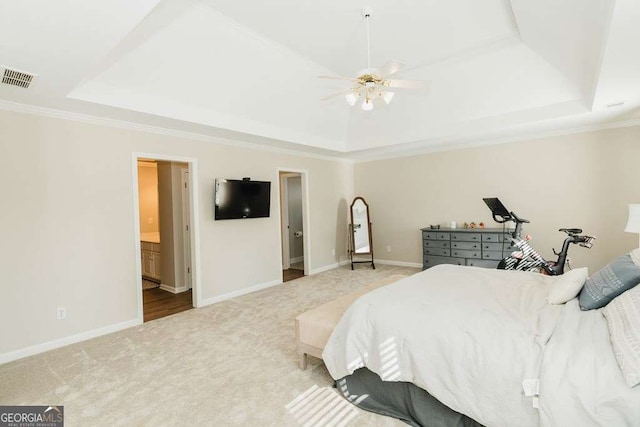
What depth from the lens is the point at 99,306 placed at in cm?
363

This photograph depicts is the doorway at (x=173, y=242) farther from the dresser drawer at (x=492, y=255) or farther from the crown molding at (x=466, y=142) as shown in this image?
the dresser drawer at (x=492, y=255)

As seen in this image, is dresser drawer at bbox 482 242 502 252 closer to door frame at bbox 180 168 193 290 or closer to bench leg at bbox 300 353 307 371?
bench leg at bbox 300 353 307 371

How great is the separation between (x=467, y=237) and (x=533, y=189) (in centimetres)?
129

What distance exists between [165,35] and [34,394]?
3180 mm

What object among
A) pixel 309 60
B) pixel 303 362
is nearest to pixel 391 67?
pixel 309 60

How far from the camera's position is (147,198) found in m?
7.25

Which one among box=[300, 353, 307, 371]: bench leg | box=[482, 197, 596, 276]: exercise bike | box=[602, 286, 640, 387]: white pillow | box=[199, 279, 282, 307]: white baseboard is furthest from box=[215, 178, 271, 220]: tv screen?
box=[602, 286, 640, 387]: white pillow

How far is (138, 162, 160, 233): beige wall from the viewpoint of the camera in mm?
7172

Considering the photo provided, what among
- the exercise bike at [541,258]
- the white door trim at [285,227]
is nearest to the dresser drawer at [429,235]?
the exercise bike at [541,258]

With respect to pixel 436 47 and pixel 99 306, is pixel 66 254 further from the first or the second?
pixel 436 47

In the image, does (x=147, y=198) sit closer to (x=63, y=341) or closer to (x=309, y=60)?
(x=63, y=341)

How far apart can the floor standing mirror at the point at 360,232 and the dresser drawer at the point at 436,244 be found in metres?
1.17

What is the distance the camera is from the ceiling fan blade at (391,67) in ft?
8.15

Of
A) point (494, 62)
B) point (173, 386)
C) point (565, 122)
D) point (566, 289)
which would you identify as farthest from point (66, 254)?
point (565, 122)
